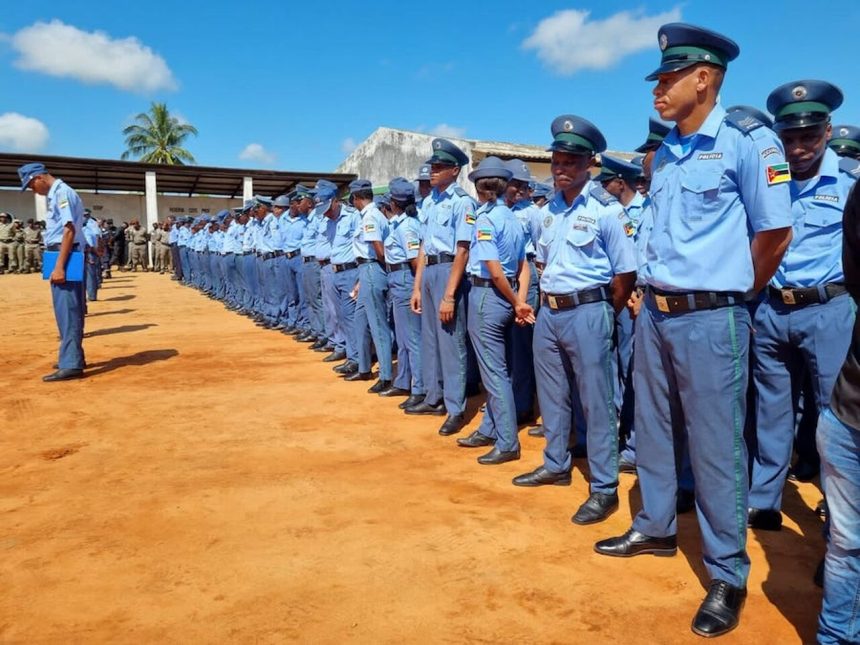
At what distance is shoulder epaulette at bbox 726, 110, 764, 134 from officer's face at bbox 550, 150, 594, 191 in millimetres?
958

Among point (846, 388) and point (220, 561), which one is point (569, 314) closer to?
point (846, 388)

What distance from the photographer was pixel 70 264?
21.8 ft

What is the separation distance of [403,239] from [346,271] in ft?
4.77

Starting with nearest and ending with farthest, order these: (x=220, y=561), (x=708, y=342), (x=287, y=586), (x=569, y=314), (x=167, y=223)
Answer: (x=708, y=342), (x=287, y=586), (x=220, y=561), (x=569, y=314), (x=167, y=223)

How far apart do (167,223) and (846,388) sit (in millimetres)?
25297

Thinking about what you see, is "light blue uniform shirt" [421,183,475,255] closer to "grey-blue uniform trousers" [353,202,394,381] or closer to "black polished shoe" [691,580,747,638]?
"grey-blue uniform trousers" [353,202,394,381]

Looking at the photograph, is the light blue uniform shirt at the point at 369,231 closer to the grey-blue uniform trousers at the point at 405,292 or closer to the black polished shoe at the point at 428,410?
the grey-blue uniform trousers at the point at 405,292

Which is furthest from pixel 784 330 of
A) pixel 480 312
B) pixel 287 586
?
pixel 287 586

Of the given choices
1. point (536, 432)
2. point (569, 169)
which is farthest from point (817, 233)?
point (536, 432)

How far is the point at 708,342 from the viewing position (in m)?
2.52

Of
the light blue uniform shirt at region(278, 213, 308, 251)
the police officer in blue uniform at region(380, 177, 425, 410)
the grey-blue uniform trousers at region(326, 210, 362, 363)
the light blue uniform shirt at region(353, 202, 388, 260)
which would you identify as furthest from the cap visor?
the light blue uniform shirt at region(278, 213, 308, 251)

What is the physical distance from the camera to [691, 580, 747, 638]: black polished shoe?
2377 mm

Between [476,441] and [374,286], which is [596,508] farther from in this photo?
[374,286]

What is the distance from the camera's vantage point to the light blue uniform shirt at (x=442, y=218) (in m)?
4.93
